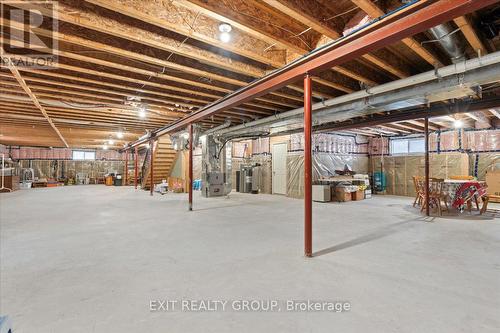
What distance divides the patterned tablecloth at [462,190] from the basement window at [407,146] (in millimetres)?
3956

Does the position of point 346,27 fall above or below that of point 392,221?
above

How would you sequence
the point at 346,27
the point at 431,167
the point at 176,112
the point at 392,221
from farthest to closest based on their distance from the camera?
1. the point at 431,167
2. the point at 176,112
3. the point at 392,221
4. the point at 346,27

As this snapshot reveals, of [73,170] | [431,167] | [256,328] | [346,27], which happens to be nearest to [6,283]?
[256,328]

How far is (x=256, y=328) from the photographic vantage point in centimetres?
146

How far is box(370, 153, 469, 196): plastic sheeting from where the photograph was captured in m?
7.72

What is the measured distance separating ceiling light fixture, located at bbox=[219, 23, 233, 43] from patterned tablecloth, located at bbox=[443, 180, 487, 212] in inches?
220

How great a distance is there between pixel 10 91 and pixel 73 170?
1317cm

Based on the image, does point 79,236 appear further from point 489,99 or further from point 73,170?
point 73,170

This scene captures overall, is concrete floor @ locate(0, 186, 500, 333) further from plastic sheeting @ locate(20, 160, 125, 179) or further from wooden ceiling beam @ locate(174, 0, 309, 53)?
plastic sheeting @ locate(20, 160, 125, 179)

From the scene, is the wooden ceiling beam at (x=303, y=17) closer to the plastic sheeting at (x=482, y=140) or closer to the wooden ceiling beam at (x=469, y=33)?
the wooden ceiling beam at (x=469, y=33)

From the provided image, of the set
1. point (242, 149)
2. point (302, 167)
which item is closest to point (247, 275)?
point (302, 167)

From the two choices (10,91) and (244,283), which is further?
(10,91)

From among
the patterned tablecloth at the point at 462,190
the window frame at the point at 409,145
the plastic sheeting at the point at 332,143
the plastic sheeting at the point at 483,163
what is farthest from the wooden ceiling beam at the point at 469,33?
the window frame at the point at 409,145

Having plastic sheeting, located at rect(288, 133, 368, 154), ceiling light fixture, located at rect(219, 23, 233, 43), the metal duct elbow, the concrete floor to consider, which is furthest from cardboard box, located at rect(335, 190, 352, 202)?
ceiling light fixture, located at rect(219, 23, 233, 43)
